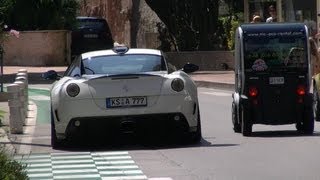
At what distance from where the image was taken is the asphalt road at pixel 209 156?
11062 mm

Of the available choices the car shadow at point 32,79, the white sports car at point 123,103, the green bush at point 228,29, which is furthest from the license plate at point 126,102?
the green bush at point 228,29

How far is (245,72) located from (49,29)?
24066 mm

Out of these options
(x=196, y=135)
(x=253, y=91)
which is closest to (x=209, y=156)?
(x=196, y=135)

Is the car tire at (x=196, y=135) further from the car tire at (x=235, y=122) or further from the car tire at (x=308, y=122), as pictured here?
the car tire at (x=308, y=122)

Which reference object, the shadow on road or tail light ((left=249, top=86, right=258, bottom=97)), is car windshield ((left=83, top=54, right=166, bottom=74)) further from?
tail light ((left=249, top=86, right=258, bottom=97))

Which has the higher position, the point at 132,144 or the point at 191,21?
the point at 191,21

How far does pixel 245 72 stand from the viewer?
14.7 meters

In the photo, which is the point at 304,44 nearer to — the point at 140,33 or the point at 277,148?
the point at 277,148

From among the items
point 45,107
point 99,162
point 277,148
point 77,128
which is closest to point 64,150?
point 77,128

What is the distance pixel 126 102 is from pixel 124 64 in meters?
0.87

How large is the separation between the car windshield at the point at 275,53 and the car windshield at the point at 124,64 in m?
1.55

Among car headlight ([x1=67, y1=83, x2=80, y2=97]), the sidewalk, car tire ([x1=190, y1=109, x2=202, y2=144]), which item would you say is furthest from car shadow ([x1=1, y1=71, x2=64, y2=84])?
car headlight ([x1=67, y1=83, x2=80, y2=97])

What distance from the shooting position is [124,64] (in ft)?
45.4

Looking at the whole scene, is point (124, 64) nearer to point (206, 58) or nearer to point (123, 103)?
point (123, 103)
